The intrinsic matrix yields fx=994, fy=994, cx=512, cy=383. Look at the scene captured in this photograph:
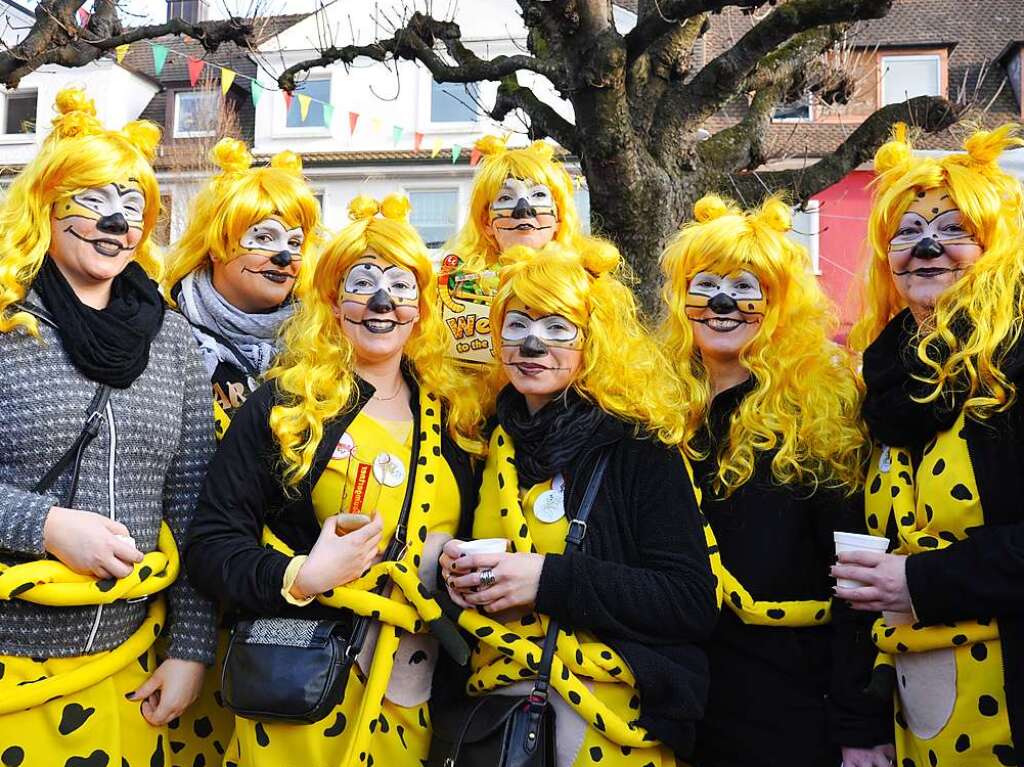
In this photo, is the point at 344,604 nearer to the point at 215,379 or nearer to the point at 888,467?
the point at 215,379

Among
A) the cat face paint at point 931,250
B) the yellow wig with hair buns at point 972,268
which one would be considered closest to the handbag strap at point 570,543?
the yellow wig with hair buns at point 972,268

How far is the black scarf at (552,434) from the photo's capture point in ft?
8.60

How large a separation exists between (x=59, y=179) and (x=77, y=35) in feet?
12.1

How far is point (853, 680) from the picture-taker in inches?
100

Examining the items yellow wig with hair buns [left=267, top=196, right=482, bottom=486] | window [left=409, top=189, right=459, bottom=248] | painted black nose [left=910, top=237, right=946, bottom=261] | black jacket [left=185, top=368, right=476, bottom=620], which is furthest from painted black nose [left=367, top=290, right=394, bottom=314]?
window [left=409, top=189, right=459, bottom=248]

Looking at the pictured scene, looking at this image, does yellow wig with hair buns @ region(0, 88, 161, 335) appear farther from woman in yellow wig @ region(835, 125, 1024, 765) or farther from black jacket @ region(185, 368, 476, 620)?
woman in yellow wig @ region(835, 125, 1024, 765)

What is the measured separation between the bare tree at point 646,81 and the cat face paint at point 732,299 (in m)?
2.00

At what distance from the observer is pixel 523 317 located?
2.74m

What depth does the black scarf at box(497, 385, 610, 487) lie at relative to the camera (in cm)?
262

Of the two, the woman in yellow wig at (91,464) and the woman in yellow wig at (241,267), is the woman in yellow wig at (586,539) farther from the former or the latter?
the woman in yellow wig at (241,267)

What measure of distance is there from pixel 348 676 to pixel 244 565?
0.38 meters

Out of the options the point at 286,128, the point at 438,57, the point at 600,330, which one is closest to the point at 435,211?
the point at 286,128

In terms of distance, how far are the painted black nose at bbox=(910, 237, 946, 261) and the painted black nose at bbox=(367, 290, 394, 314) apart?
4.73ft

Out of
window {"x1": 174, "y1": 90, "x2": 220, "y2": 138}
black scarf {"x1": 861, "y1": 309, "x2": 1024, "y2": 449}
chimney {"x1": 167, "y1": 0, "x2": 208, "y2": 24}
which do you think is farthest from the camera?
chimney {"x1": 167, "y1": 0, "x2": 208, "y2": 24}
